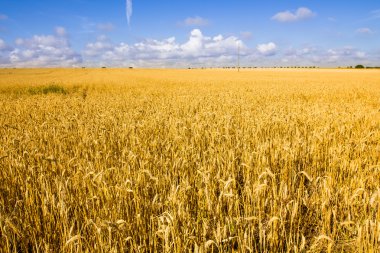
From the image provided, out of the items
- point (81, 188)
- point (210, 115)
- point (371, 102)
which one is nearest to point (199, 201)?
point (81, 188)

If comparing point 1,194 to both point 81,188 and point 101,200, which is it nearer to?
point 81,188

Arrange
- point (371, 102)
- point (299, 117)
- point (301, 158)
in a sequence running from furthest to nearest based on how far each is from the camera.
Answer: point (371, 102) → point (299, 117) → point (301, 158)

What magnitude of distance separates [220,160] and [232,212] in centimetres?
112

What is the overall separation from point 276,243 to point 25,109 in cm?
900

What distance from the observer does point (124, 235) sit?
7.39ft

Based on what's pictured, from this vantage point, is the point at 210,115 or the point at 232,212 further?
the point at 210,115

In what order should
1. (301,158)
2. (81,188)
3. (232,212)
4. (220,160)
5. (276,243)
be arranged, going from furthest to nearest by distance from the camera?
1. (301,158)
2. (220,160)
3. (81,188)
4. (232,212)
5. (276,243)

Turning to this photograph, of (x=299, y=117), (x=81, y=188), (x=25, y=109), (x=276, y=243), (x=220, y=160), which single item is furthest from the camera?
→ (x=25, y=109)

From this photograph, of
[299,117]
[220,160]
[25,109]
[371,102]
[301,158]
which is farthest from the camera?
[371,102]

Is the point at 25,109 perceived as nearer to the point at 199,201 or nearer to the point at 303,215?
the point at 199,201

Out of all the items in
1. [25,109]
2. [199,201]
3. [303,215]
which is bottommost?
[303,215]

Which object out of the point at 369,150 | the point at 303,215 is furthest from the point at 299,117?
the point at 303,215

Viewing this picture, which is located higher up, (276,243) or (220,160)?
(220,160)

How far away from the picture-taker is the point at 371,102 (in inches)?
429
